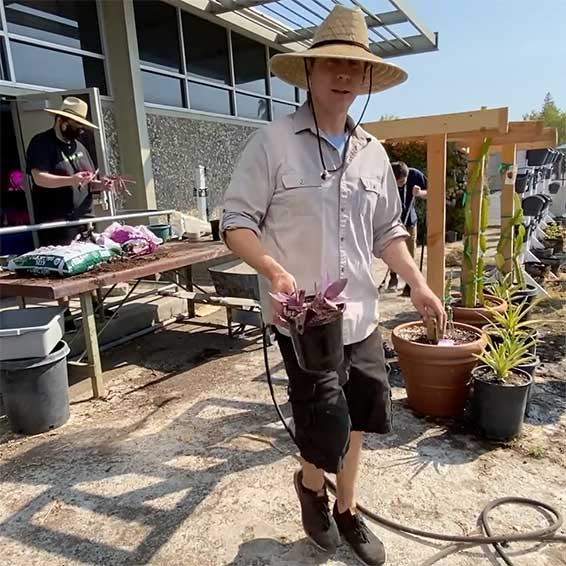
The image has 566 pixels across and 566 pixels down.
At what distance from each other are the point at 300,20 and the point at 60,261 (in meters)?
6.94

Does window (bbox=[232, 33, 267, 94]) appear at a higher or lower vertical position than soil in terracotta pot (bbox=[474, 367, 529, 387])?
higher

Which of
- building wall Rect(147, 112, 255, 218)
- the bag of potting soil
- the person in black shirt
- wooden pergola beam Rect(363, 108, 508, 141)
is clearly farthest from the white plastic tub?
building wall Rect(147, 112, 255, 218)

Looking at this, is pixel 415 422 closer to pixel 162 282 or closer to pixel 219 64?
pixel 162 282

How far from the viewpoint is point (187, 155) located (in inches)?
284

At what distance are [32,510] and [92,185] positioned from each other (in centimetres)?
237

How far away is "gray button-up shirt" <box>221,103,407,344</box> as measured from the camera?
1475 millimetres

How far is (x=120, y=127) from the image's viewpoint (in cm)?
620

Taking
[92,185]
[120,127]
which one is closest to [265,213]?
[92,185]

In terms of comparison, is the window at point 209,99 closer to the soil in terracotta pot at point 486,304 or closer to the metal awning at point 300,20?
the metal awning at point 300,20

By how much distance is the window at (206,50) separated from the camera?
23.9 ft

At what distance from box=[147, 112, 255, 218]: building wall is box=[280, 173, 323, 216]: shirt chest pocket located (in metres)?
5.47

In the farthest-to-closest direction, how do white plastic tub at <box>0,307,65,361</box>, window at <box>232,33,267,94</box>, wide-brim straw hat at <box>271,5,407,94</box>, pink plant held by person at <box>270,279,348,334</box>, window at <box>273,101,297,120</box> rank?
window at <box>273,101,297,120</box>, window at <box>232,33,267,94</box>, white plastic tub at <box>0,307,65,361</box>, wide-brim straw hat at <box>271,5,407,94</box>, pink plant held by person at <box>270,279,348,334</box>

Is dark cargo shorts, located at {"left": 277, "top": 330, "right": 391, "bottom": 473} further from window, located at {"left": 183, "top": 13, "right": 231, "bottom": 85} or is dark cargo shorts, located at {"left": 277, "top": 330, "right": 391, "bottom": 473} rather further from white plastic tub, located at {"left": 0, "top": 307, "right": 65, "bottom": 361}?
window, located at {"left": 183, "top": 13, "right": 231, "bottom": 85}

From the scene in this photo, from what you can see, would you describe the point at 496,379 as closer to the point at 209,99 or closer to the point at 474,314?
the point at 474,314
